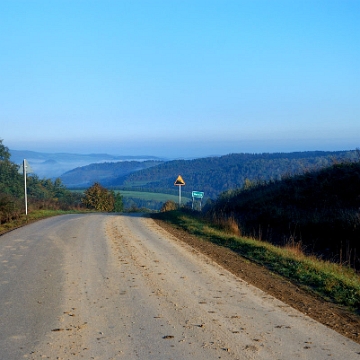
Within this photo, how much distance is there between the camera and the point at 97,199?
4406 centimetres

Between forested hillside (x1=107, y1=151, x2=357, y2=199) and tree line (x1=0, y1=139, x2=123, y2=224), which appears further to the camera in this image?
forested hillside (x1=107, y1=151, x2=357, y2=199)

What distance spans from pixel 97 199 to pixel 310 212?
2966 cm

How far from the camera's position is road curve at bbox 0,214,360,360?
5316 millimetres

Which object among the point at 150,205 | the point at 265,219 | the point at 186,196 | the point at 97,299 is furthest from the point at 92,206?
the point at 97,299

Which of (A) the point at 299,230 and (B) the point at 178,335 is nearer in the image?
(B) the point at 178,335

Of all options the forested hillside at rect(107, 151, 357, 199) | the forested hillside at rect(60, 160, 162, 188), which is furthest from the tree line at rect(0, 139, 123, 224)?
the forested hillside at rect(60, 160, 162, 188)

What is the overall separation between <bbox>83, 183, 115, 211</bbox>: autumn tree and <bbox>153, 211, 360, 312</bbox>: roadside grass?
28.7m

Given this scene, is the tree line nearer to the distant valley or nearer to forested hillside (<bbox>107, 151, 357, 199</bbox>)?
the distant valley

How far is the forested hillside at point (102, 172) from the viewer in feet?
300

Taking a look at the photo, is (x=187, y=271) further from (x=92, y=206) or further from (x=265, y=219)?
(x=92, y=206)

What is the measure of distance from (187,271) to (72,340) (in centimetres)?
438

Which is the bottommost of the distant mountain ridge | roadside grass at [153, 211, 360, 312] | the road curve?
roadside grass at [153, 211, 360, 312]

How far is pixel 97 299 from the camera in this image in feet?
24.4

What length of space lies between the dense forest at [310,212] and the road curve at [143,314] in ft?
16.8
